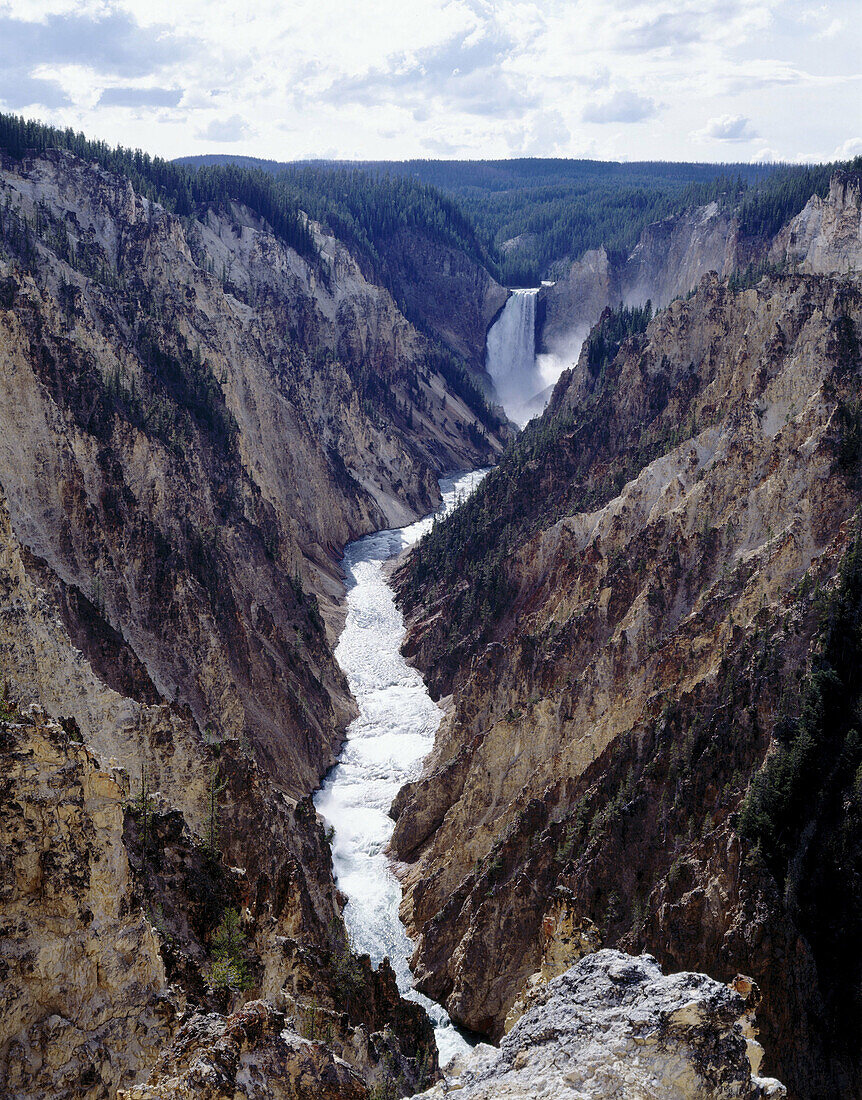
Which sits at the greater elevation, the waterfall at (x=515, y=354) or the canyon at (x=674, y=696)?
the waterfall at (x=515, y=354)

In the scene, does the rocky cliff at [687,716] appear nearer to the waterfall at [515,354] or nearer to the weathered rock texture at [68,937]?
the weathered rock texture at [68,937]

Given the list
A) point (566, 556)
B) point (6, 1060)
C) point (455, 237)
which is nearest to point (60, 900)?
point (6, 1060)

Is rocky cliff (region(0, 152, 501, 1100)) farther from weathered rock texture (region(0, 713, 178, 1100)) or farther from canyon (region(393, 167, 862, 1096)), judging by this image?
canyon (region(393, 167, 862, 1096))

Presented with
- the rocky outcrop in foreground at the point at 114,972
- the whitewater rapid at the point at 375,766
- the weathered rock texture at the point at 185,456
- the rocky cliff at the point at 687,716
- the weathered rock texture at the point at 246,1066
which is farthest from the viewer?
the weathered rock texture at the point at 185,456

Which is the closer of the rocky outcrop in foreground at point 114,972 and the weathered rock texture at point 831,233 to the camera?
the rocky outcrop in foreground at point 114,972

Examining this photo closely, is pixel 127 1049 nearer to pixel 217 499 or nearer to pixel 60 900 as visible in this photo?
pixel 60 900

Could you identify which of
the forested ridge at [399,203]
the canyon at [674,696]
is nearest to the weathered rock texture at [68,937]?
the canyon at [674,696]

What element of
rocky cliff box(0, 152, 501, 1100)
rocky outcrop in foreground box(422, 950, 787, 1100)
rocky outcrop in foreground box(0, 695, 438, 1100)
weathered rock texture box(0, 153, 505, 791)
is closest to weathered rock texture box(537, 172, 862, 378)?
A: weathered rock texture box(0, 153, 505, 791)

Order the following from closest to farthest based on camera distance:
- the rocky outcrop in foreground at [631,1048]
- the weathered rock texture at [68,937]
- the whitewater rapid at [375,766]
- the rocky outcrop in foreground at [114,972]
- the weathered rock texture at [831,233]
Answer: the rocky outcrop in foreground at [631,1048], the rocky outcrop in foreground at [114,972], the weathered rock texture at [68,937], the whitewater rapid at [375,766], the weathered rock texture at [831,233]
